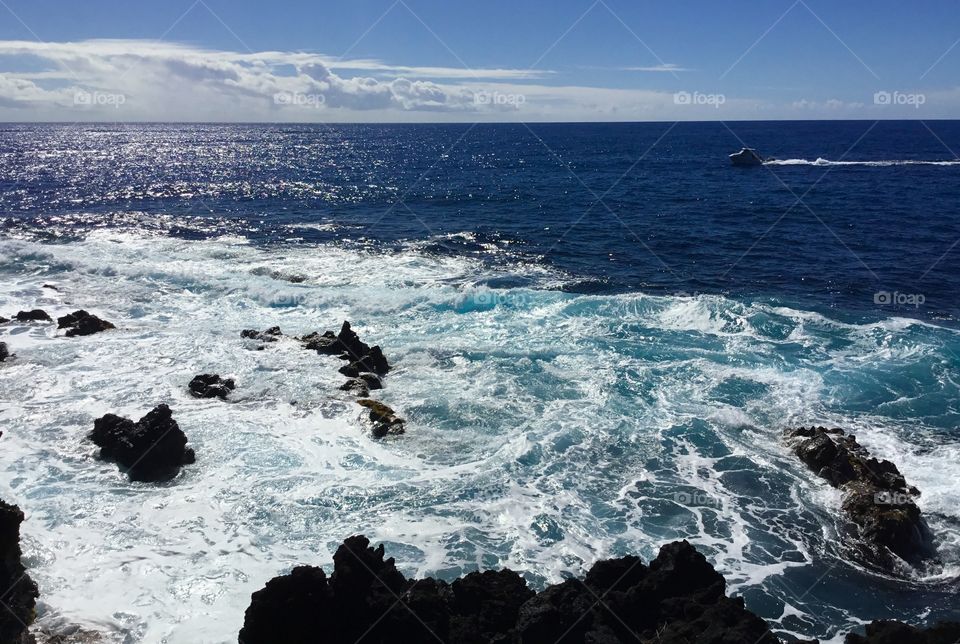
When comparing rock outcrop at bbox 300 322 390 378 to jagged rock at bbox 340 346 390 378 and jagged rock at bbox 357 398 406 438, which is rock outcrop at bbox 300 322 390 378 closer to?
jagged rock at bbox 340 346 390 378

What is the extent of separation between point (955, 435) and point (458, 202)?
5021 centimetres

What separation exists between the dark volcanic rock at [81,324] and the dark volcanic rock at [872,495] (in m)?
26.3

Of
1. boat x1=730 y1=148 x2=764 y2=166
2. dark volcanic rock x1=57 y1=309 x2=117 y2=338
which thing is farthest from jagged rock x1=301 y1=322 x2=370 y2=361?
boat x1=730 y1=148 x2=764 y2=166

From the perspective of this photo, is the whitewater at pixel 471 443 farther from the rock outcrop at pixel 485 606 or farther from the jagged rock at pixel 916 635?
the jagged rock at pixel 916 635

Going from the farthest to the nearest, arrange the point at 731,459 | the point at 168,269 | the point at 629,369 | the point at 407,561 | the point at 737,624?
the point at 168,269
the point at 629,369
the point at 731,459
the point at 407,561
the point at 737,624

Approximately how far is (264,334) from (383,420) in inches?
386

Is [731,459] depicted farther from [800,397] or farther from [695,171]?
[695,171]

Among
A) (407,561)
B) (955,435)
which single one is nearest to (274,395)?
(407,561)

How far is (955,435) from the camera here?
19188 mm

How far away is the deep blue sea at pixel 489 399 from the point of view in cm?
1374

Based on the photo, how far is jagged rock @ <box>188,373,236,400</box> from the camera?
70.1 feet

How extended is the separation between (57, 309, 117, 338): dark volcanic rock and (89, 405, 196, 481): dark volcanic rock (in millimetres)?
10781

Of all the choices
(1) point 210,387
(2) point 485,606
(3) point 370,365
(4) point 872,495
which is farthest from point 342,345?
(4) point 872,495

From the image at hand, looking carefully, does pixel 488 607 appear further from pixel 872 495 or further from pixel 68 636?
pixel 872 495
